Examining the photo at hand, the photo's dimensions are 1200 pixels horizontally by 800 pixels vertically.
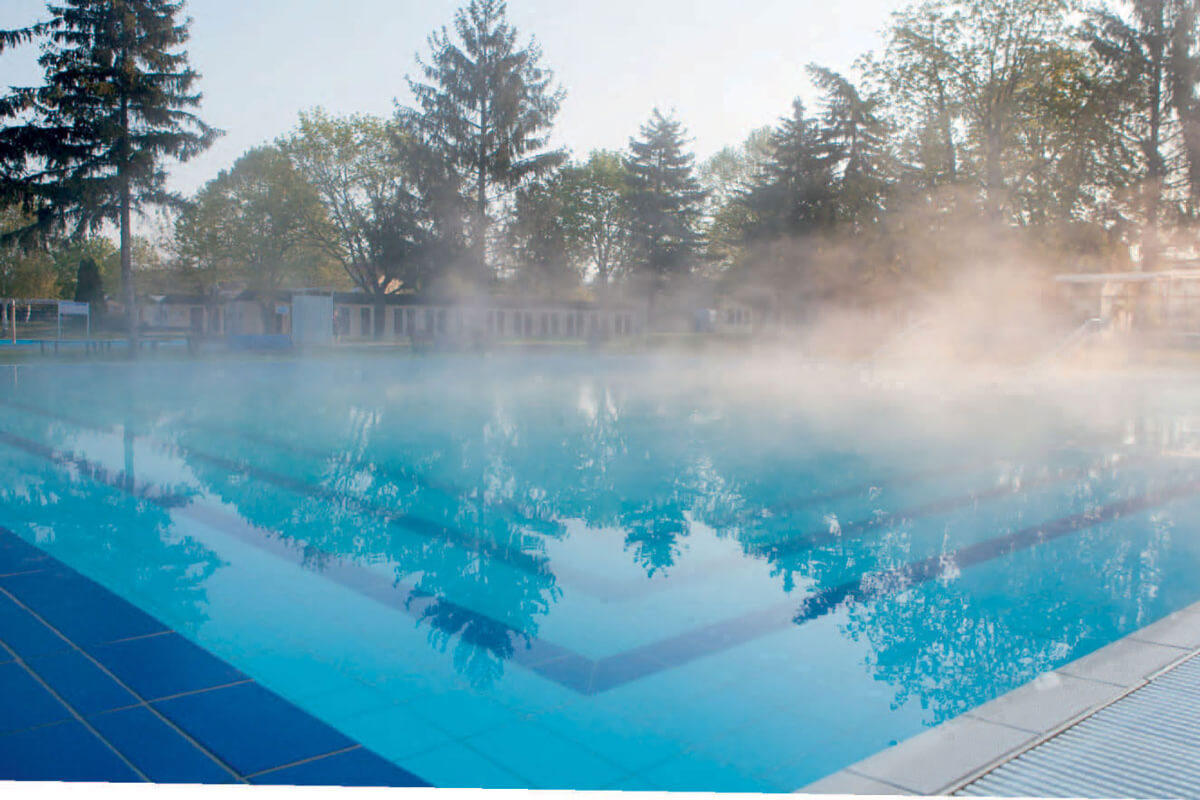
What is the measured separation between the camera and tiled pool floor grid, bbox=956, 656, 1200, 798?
2.08m

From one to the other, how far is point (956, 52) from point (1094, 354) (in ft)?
36.1

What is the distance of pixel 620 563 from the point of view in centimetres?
457

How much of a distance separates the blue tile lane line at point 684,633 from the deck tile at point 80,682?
1.22 meters

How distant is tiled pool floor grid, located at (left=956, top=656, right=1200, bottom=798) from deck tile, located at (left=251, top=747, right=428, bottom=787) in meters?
1.39

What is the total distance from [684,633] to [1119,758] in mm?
1624

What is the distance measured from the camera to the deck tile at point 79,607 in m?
3.06

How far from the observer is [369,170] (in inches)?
1228

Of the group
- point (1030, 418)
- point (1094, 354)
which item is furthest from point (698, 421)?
point (1094, 354)

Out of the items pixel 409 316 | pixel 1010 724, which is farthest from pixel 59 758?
pixel 409 316

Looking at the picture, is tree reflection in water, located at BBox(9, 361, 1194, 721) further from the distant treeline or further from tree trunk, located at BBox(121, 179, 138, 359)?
the distant treeline

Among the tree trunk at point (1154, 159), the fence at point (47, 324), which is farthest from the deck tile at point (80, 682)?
the tree trunk at point (1154, 159)

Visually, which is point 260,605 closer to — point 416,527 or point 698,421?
point 416,527

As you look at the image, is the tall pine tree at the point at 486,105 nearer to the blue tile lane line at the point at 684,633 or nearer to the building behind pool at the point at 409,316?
the building behind pool at the point at 409,316

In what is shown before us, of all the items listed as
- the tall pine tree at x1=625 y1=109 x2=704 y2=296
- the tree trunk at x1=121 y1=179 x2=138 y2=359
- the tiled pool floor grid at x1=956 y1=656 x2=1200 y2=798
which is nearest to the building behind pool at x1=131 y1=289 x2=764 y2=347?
the tall pine tree at x1=625 y1=109 x2=704 y2=296
